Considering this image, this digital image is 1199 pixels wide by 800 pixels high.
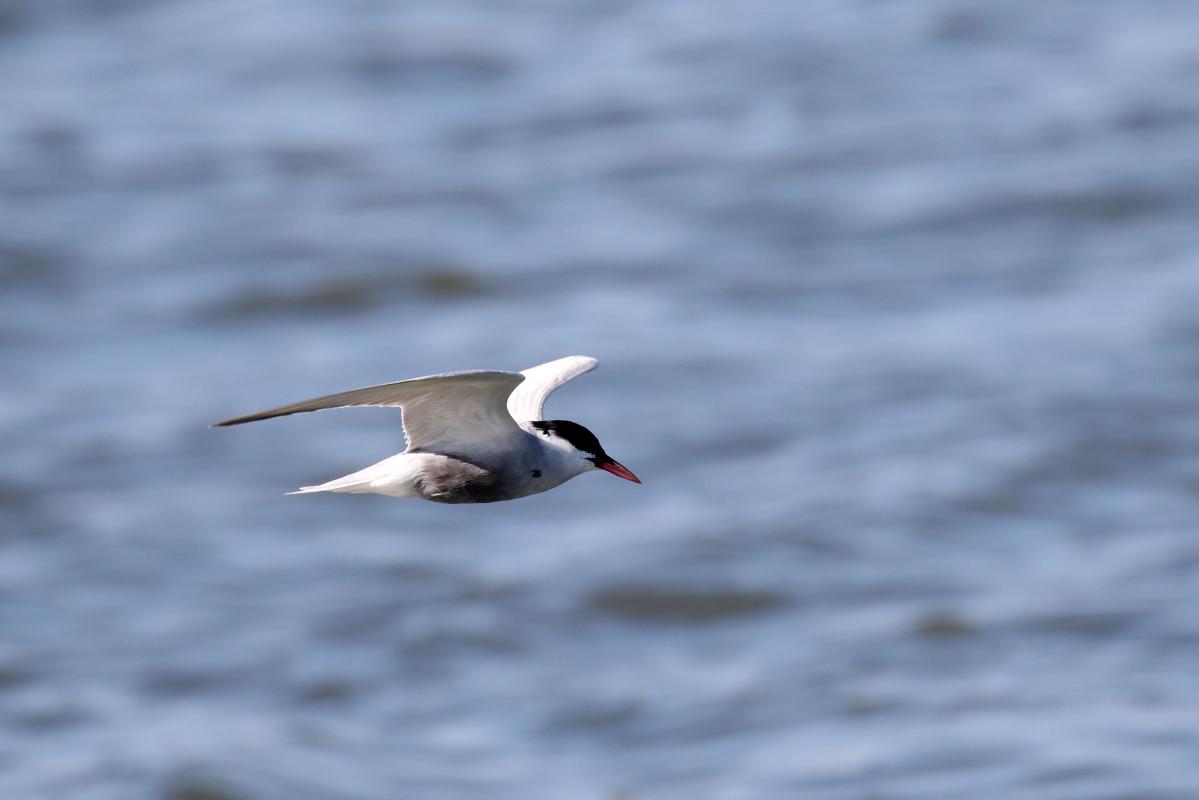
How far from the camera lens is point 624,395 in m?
21.9

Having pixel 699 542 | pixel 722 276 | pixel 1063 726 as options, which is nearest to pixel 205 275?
pixel 722 276

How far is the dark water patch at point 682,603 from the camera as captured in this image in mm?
19594

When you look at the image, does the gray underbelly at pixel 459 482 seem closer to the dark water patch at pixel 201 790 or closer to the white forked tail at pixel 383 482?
the white forked tail at pixel 383 482

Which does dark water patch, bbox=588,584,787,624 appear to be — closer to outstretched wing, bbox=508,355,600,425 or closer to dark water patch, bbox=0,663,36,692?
dark water patch, bbox=0,663,36,692

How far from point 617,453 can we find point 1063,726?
560cm

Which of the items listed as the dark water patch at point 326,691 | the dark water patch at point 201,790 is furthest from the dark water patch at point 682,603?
the dark water patch at point 201,790

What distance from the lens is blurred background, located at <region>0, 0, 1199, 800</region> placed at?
57.3ft

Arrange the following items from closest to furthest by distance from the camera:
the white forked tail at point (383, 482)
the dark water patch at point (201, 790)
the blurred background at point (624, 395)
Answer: the white forked tail at point (383, 482) < the dark water patch at point (201, 790) < the blurred background at point (624, 395)

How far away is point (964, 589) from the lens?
63.7ft

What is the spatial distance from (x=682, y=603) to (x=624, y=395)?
10.0 feet

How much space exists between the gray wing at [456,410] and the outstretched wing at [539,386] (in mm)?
168

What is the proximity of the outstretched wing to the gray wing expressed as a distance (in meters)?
0.17

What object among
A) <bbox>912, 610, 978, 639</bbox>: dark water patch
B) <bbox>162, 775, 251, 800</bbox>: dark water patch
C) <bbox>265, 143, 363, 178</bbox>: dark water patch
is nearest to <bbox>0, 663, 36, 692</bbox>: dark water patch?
<bbox>162, 775, 251, 800</bbox>: dark water patch

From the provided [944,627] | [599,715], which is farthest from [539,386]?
[944,627]
